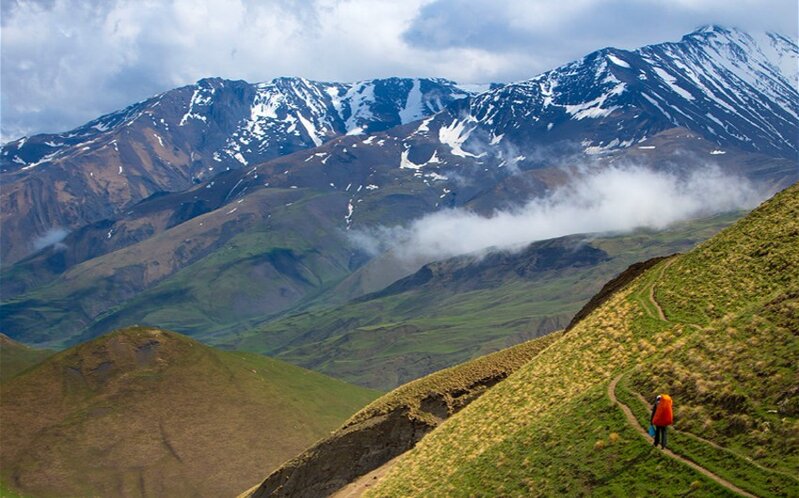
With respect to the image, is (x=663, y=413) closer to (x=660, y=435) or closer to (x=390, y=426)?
(x=660, y=435)

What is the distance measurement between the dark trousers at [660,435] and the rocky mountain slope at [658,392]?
36 centimetres

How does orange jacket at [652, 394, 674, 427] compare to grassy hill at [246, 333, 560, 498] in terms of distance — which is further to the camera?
grassy hill at [246, 333, 560, 498]

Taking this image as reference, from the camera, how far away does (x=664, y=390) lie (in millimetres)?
39625

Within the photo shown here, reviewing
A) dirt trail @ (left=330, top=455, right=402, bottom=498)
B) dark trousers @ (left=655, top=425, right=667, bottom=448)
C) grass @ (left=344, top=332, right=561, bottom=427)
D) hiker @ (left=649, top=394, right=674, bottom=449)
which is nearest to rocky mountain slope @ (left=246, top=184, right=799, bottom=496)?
dark trousers @ (left=655, top=425, right=667, bottom=448)

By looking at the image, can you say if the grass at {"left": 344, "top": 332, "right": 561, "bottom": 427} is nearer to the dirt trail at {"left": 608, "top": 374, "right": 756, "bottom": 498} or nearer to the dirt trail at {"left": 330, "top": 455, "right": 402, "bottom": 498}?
the dirt trail at {"left": 330, "top": 455, "right": 402, "bottom": 498}

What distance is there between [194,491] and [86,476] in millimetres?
22273

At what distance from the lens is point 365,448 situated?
71.9 meters

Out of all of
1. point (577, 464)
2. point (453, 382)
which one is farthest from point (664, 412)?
point (453, 382)

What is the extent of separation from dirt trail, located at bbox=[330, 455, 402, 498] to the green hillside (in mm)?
2540

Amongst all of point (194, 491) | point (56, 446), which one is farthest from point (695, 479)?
point (56, 446)

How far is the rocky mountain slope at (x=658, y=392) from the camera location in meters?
33.4

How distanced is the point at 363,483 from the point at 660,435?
35.5 meters

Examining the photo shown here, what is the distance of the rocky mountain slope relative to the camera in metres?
33.4

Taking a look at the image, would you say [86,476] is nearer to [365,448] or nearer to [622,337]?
[365,448]
